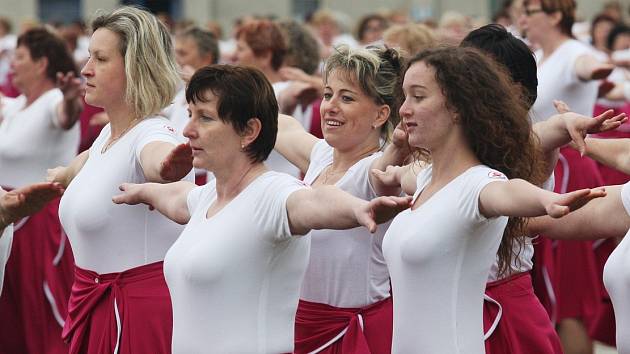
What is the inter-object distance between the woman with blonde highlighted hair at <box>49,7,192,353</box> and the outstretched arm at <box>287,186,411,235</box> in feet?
2.88

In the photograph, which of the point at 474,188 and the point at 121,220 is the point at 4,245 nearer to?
the point at 121,220

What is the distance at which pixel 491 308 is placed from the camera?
468 centimetres

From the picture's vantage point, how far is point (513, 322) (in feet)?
15.4

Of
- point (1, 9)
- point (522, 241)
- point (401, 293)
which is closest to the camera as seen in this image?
point (401, 293)

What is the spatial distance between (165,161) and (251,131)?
0.38 meters

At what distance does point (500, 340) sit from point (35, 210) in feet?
5.69

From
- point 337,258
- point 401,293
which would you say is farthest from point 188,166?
point 401,293

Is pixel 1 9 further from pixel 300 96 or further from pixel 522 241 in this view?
pixel 522 241

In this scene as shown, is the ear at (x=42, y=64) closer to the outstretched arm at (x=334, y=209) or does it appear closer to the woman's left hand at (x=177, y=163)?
the woman's left hand at (x=177, y=163)

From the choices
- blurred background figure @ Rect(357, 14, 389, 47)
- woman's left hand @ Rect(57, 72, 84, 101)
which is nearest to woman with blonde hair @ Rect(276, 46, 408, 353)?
woman's left hand @ Rect(57, 72, 84, 101)

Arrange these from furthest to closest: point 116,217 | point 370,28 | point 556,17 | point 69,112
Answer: point 370,28
point 556,17
point 69,112
point 116,217

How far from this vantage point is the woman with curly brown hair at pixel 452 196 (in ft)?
12.7

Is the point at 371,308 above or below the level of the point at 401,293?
below

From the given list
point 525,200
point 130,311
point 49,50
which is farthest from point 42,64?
point 525,200
